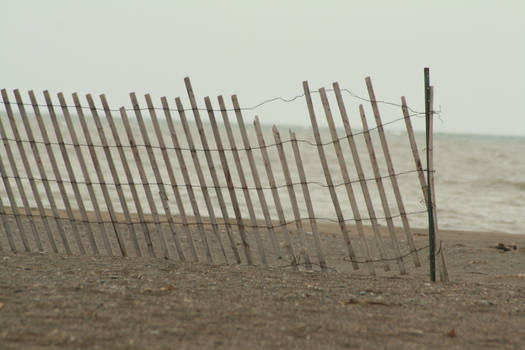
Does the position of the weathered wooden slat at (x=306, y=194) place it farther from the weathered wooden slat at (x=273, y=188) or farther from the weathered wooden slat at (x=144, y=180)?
the weathered wooden slat at (x=144, y=180)

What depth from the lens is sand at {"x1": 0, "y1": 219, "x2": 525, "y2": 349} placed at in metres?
3.33

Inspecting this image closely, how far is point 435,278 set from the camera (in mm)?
5258

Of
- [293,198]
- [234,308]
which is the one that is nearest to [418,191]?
[293,198]

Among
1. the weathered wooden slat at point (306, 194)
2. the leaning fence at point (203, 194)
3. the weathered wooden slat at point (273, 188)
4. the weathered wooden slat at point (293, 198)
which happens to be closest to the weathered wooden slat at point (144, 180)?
the leaning fence at point (203, 194)

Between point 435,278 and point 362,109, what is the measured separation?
1.55m

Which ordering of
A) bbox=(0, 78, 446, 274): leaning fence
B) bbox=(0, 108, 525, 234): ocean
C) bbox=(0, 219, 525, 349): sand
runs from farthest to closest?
bbox=(0, 108, 525, 234): ocean → bbox=(0, 78, 446, 274): leaning fence → bbox=(0, 219, 525, 349): sand

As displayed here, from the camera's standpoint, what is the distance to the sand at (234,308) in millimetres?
3328

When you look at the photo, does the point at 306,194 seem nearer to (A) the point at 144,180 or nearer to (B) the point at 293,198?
(B) the point at 293,198

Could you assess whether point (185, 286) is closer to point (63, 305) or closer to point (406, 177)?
point (63, 305)

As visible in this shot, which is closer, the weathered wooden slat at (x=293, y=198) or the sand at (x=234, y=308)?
the sand at (x=234, y=308)

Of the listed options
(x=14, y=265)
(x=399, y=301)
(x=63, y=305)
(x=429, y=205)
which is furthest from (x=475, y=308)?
(x=14, y=265)

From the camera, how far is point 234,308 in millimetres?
3939

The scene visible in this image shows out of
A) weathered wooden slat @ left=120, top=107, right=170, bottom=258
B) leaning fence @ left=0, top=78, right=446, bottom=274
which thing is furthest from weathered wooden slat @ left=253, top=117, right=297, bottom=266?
weathered wooden slat @ left=120, top=107, right=170, bottom=258

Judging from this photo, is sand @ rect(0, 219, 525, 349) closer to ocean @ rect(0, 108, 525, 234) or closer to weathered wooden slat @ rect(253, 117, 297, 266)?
weathered wooden slat @ rect(253, 117, 297, 266)
